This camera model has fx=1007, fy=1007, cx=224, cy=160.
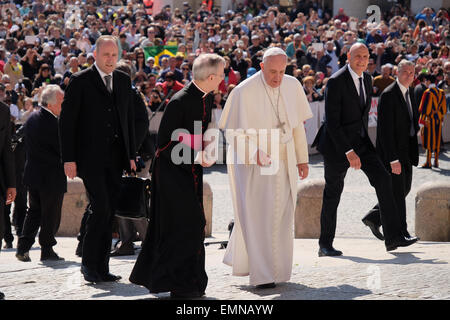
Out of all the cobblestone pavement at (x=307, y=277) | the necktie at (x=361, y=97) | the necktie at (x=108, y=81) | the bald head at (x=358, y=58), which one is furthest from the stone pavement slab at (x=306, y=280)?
the bald head at (x=358, y=58)

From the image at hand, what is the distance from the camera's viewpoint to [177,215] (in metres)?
6.96

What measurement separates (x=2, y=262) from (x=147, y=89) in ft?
32.5

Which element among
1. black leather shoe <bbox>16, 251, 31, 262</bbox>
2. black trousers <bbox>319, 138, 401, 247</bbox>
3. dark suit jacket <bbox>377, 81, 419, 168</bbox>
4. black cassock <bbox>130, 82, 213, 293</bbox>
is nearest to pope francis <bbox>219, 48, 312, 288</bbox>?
black cassock <bbox>130, 82, 213, 293</bbox>

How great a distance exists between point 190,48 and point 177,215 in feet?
58.6

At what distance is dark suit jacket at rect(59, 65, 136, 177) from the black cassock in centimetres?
91

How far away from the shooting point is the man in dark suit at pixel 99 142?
25.6 ft

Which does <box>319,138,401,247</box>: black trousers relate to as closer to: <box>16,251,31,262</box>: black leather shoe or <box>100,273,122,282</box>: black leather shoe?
<box>100,273,122,282</box>: black leather shoe

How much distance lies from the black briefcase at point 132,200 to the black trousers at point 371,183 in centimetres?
202

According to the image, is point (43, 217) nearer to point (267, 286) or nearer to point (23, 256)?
point (23, 256)

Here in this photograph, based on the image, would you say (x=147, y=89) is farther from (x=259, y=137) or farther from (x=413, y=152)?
(x=259, y=137)

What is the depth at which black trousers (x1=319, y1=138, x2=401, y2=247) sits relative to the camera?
9.38m

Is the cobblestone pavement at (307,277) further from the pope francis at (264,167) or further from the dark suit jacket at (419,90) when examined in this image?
the dark suit jacket at (419,90)
